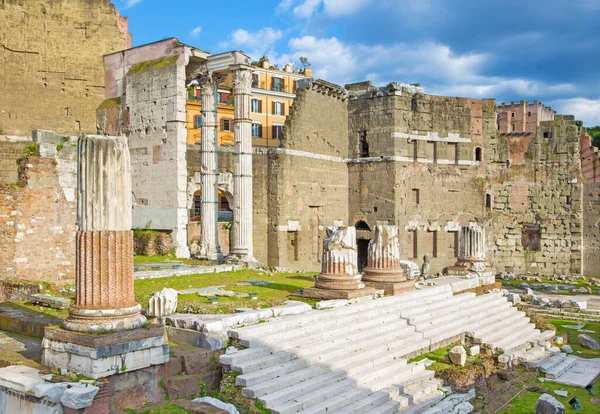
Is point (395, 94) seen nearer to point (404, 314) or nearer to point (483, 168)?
point (483, 168)

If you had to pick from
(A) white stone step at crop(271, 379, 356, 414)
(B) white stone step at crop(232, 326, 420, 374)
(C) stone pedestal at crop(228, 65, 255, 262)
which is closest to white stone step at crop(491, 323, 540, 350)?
(B) white stone step at crop(232, 326, 420, 374)

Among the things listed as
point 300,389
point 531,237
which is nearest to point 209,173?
point 300,389

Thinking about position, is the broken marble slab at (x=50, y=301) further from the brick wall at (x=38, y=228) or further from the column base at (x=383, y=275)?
the column base at (x=383, y=275)

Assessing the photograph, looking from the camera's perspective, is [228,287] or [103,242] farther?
[228,287]

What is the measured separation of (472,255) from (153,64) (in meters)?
13.7

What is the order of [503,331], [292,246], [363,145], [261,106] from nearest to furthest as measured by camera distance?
[503,331] < [292,246] < [363,145] < [261,106]

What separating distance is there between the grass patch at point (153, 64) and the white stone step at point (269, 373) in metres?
15.0

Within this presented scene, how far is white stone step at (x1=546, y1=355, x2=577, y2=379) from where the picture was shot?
12.8 meters

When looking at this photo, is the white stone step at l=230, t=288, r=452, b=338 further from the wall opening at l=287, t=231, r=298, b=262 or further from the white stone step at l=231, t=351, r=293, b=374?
the wall opening at l=287, t=231, r=298, b=262

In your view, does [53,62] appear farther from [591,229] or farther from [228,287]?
[591,229]

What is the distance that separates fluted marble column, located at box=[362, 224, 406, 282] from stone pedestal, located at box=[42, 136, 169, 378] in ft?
26.4

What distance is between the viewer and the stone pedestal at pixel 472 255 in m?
19.4

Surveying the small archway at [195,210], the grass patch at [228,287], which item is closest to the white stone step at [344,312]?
the grass patch at [228,287]

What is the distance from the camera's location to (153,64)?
72.6 ft
